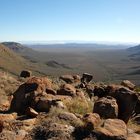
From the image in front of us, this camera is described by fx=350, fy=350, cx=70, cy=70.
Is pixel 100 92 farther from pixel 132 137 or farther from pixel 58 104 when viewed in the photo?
pixel 132 137

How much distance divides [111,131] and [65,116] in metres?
1.72

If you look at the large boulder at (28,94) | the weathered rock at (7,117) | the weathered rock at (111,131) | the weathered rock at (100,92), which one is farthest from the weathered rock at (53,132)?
the weathered rock at (100,92)

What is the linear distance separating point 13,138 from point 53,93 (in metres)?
4.73

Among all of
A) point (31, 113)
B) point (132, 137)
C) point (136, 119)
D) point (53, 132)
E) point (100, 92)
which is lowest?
point (136, 119)

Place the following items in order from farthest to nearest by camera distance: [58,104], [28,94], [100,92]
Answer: [100,92] < [28,94] < [58,104]

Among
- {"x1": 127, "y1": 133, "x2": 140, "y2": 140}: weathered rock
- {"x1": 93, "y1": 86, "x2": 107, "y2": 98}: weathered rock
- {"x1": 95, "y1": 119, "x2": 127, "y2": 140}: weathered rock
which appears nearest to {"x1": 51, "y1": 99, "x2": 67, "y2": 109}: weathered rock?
{"x1": 95, "y1": 119, "x2": 127, "y2": 140}: weathered rock

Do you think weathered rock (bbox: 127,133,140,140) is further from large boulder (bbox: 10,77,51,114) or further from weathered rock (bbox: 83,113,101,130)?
large boulder (bbox: 10,77,51,114)

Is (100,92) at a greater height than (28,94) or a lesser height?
lesser

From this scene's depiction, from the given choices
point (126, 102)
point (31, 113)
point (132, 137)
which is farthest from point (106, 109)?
point (31, 113)

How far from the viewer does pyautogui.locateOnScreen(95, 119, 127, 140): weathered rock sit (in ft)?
31.7

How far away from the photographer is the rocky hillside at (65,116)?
32.8ft

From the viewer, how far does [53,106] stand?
11.8 m

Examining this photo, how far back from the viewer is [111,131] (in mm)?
9867

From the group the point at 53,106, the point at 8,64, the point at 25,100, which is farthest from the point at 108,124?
the point at 8,64
